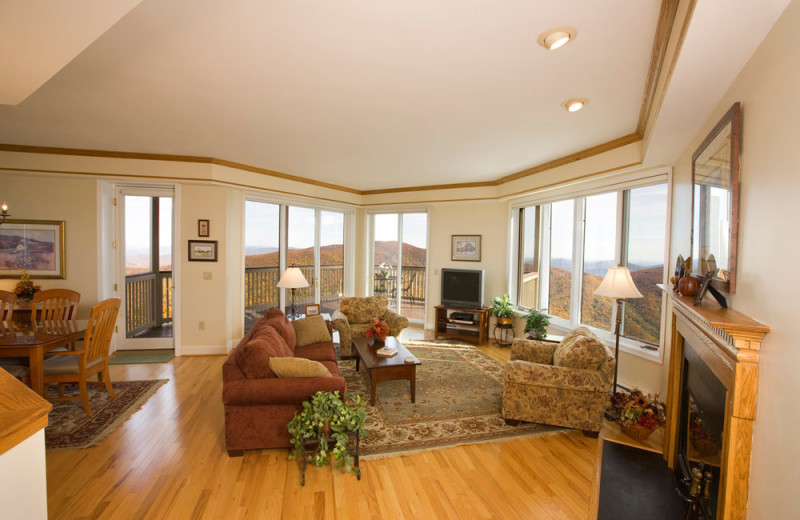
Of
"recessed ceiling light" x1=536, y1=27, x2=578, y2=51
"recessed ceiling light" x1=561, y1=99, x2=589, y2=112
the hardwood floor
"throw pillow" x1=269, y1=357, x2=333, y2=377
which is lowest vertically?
the hardwood floor

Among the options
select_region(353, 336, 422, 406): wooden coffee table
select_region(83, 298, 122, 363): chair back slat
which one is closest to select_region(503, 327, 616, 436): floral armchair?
select_region(353, 336, 422, 406): wooden coffee table

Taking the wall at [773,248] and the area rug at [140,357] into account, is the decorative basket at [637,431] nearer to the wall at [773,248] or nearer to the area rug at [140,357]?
the wall at [773,248]

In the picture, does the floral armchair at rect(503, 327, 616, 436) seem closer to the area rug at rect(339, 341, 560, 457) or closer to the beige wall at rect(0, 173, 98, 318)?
the area rug at rect(339, 341, 560, 457)

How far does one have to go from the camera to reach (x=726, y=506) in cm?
139

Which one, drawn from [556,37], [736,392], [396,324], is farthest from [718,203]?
[396,324]

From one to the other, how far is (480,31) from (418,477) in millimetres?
2727

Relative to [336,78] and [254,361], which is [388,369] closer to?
[254,361]

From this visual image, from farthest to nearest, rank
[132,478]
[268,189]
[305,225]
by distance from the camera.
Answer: [305,225], [268,189], [132,478]

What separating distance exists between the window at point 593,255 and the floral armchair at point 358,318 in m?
2.17

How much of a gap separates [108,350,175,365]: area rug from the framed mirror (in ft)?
18.1

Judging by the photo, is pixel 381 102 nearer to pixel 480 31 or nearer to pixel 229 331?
pixel 480 31

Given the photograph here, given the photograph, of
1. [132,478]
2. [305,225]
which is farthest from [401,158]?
[132,478]

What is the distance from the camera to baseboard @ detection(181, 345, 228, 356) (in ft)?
15.9

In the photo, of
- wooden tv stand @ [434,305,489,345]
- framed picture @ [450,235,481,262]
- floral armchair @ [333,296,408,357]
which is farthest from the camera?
framed picture @ [450,235,481,262]
